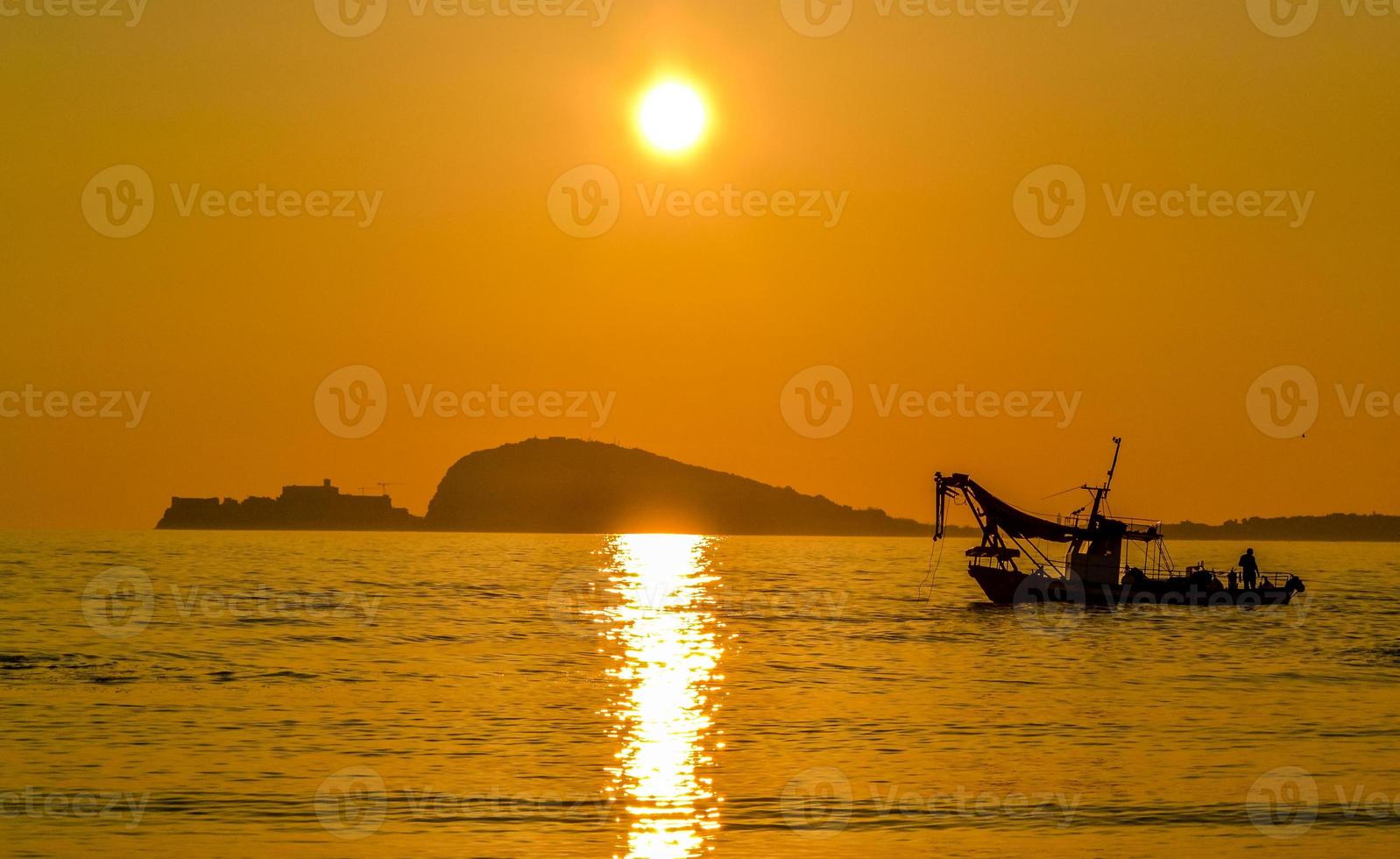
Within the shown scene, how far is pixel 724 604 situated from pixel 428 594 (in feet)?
80.8

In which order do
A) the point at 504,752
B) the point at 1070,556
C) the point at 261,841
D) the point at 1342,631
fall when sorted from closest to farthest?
1. the point at 261,841
2. the point at 504,752
3. the point at 1342,631
4. the point at 1070,556

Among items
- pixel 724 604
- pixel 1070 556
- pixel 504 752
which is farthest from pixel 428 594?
pixel 504 752

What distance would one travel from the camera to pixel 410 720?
4469 cm

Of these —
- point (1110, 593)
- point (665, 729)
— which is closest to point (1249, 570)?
point (1110, 593)

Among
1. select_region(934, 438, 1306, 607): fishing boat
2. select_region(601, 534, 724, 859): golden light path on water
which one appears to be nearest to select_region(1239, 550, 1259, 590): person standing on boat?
select_region(934, 438, 1306, 607): fishing boat

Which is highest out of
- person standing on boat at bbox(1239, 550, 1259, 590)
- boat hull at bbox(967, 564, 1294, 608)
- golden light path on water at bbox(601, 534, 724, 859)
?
person standing on boat at bbox(1239, 550, 1259, 590)

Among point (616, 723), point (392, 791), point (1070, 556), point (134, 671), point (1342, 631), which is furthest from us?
point (1070, 556)

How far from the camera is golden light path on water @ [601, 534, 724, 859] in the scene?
2939 cm

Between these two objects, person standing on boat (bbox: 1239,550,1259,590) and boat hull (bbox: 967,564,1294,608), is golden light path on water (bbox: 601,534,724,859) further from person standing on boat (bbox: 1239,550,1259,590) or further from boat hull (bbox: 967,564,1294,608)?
person standing on boat (bbox: 1239,550,1259,590)

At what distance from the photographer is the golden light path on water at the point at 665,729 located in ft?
96.4

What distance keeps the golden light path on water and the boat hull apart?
1887cm

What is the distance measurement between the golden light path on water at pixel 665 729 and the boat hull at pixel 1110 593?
18.9 meters

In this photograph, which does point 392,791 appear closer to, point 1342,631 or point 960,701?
point 960,701

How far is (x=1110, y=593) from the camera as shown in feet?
312
